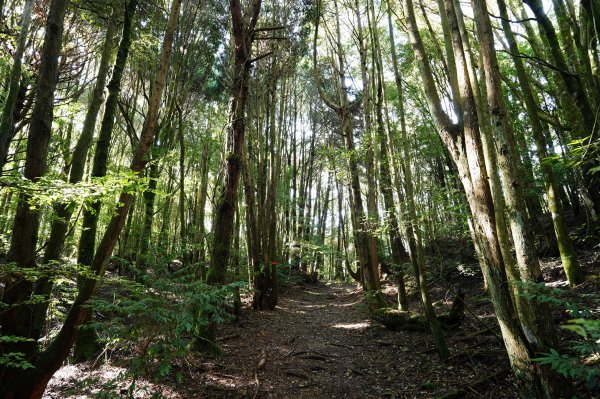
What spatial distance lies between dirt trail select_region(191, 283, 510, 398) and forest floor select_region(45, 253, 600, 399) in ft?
0.05

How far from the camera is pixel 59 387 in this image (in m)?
4.46

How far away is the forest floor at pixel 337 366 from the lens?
173 inches

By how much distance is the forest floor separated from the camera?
4.39 metres

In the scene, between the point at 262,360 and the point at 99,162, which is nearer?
the point at 99,162

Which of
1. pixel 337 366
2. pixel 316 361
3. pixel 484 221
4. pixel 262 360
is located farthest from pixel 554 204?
pixel 262 360

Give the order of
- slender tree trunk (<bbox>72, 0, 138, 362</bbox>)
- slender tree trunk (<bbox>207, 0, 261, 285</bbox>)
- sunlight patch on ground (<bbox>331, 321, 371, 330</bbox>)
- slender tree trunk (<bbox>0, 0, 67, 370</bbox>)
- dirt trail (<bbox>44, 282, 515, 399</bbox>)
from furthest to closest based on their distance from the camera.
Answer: sunlight patch on ground (<bbox>331, 321, 371, 330</bbox>) → slender tree trunk (<bbox>207, 0, 261, 285</bbox>) → slender tree trunk (<bbox>72, 0, 138, 362</bbox>) → dirt trail (<bbox>44, 282, 515, 399</bbox>) → slender tree trunk (<bbox>0, 0, 67, 370</bbox>)

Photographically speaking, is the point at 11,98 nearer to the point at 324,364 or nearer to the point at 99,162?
the point at 99,162

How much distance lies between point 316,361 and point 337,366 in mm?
462

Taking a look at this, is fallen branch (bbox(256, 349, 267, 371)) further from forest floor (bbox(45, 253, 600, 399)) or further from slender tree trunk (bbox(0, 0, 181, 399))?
slender tree trunk (bbox(0, 0, 181, 399))

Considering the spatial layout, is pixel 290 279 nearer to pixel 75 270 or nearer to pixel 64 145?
pixel 64 145

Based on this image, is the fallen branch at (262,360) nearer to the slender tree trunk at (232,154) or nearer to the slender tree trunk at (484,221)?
the slender tree trunk at (232,154)

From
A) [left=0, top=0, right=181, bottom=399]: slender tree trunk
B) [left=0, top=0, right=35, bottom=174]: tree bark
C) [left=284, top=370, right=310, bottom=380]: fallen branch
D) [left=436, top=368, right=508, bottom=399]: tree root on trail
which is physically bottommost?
[left=284, top=370, right=310, bottom=380]: fallen branch

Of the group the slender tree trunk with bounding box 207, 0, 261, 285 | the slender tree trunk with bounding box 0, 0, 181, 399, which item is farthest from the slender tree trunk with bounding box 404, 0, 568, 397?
the slender tree trunk with bounding box 207, 0, 261, 285

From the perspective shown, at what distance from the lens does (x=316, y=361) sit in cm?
614
